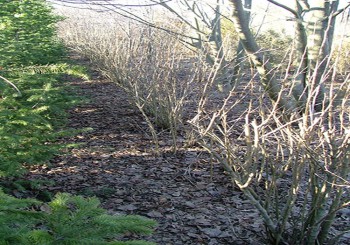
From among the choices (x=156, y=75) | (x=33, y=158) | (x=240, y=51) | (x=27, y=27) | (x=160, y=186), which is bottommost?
(x=160, y=186)

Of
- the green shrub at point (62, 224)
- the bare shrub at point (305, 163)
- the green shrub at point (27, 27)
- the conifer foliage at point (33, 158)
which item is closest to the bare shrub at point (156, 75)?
the bare shrub at point (305, 163)

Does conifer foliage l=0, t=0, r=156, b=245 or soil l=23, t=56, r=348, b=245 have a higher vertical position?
conifer foliage l=0, t=0, r=156, b=245

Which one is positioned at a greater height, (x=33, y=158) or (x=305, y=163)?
(x=305, y=163)

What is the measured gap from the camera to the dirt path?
313 centimetres

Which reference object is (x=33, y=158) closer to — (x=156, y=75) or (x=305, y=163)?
(x=305, y=163)

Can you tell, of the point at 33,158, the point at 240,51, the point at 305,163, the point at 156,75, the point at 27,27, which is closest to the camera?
the point at 305,163

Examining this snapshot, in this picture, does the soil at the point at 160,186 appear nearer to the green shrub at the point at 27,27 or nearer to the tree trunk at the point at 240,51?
the tree trunk at the point at 240,51

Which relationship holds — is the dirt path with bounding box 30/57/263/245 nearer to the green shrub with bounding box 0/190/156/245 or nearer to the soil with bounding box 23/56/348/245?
the soil with bounding box 23/56/348/245

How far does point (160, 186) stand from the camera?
3.99 meters

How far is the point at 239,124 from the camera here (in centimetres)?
591

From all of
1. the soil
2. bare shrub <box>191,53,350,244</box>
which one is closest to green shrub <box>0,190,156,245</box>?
bare shrub <box>191,53,350,244</box>

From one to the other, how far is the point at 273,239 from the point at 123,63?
481 centimetres

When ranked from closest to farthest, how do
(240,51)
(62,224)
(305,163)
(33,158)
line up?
(62,224) < (305,163) < (33,158) < (240,51)

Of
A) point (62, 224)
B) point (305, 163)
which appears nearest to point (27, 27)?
point (305, 163)
